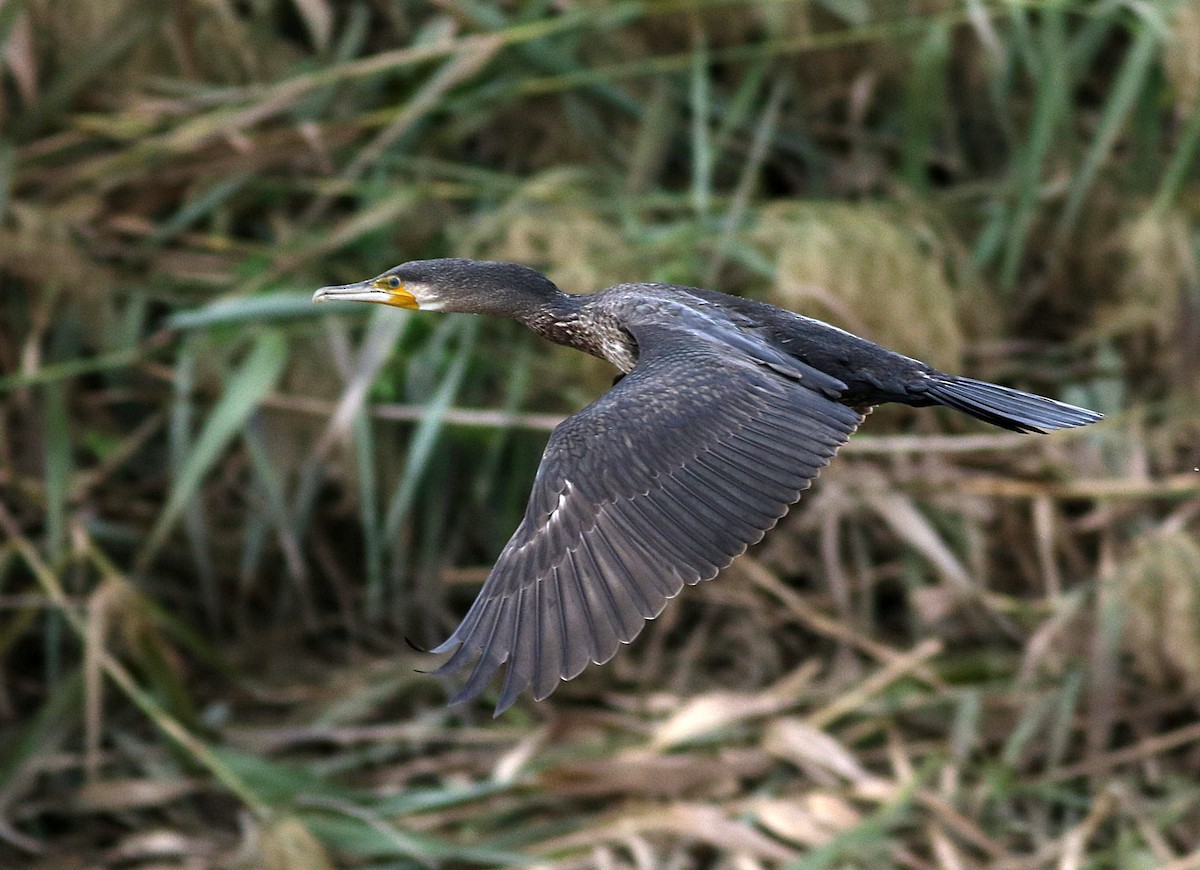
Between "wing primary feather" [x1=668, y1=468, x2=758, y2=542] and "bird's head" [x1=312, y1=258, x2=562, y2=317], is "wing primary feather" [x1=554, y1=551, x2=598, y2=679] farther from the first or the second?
"bird's head" [x1=312, y1=258, x2=562, y2=317]

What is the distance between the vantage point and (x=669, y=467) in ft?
13.5

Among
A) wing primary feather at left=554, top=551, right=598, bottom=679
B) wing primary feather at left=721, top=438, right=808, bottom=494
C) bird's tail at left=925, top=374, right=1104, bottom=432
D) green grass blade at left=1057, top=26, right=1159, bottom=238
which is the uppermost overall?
green grass blade at left=1057, top=26, right=1159, bottom=238

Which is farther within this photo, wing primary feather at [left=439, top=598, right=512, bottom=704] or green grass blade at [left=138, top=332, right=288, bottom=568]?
green grass blade at [left=138, top=332, right=288, bottom=568]

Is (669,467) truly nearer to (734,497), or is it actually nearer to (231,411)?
(734,497)

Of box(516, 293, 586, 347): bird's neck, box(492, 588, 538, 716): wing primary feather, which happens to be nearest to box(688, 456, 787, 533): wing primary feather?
box(492, 588, 538, 716): wing primary feather

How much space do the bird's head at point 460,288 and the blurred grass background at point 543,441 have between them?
1331 mm

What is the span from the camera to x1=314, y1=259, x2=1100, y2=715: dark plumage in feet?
12.8

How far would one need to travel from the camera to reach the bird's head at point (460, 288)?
4.97 metres

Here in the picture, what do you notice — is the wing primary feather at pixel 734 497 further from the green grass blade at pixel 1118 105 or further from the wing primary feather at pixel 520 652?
the green grass blade at pixel 1118 105

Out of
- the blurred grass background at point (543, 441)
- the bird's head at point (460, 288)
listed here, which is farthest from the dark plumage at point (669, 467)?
the blurred grass background at point (543, 441)

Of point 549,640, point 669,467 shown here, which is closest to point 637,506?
point 669,467

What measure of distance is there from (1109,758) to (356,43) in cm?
360

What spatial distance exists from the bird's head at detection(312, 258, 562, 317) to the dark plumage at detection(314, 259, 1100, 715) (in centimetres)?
35

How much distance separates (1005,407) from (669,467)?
3.02 ft
